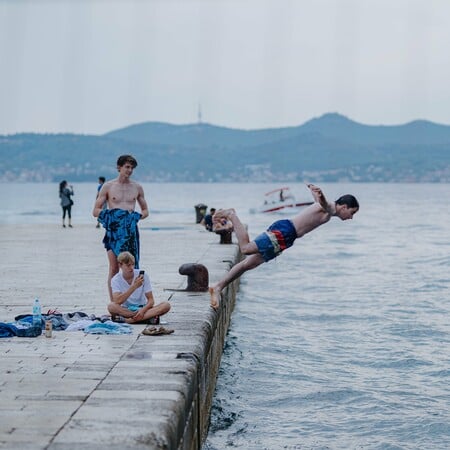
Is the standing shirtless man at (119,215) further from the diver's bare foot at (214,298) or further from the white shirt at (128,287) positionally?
the diver's bare foot at (214,298)

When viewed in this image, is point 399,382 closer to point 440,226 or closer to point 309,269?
point 309,269

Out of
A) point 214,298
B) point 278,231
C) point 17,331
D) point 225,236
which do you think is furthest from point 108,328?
point 225,236

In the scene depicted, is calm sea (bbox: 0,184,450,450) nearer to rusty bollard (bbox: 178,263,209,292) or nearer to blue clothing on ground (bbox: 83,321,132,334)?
rusty bollard (bbox: 178,263,209,292)

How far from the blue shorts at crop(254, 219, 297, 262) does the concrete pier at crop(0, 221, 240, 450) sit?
1018 mm

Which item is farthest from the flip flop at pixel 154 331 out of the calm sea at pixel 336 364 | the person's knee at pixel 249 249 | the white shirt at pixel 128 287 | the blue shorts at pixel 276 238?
the blue shorts at pixel 276 238

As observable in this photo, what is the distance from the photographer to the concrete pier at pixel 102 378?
17.2 ft

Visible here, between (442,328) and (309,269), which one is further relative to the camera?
(309,269)

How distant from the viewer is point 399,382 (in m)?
12.2

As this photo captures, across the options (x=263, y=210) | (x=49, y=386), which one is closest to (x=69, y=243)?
(x=49, y=386)

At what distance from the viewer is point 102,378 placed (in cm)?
663

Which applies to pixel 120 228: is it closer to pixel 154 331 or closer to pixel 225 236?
pixel 154 331

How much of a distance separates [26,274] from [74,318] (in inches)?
235

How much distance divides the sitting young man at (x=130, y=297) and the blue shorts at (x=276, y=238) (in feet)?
4.16

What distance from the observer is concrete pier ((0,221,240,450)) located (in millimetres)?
5250
